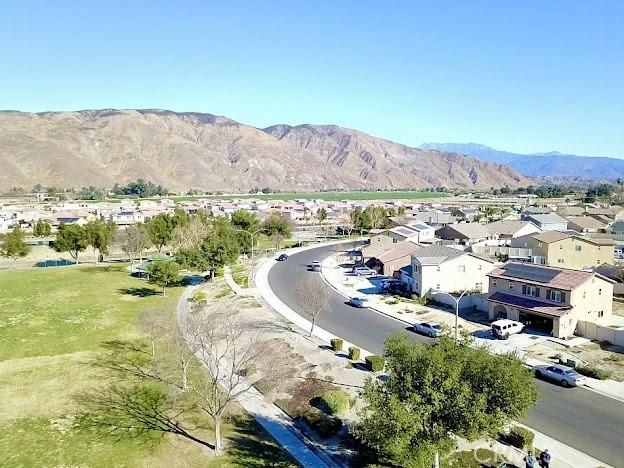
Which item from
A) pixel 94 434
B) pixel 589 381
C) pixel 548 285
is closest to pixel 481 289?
pixel 548 285

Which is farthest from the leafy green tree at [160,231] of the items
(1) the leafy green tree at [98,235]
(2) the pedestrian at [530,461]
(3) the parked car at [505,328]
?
(2) the pedestrian at [530,461]

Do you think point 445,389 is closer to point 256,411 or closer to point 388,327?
point 256,411

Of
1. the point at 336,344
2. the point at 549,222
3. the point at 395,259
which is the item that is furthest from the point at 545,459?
the point at 549,222

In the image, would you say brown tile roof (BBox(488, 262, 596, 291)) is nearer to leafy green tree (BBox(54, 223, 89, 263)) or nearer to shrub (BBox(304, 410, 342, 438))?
shrub (BBox(304, 410, 342, 438))

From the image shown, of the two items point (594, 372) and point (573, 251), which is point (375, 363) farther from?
point (573, 251)

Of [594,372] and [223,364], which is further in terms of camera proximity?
[223,364]
